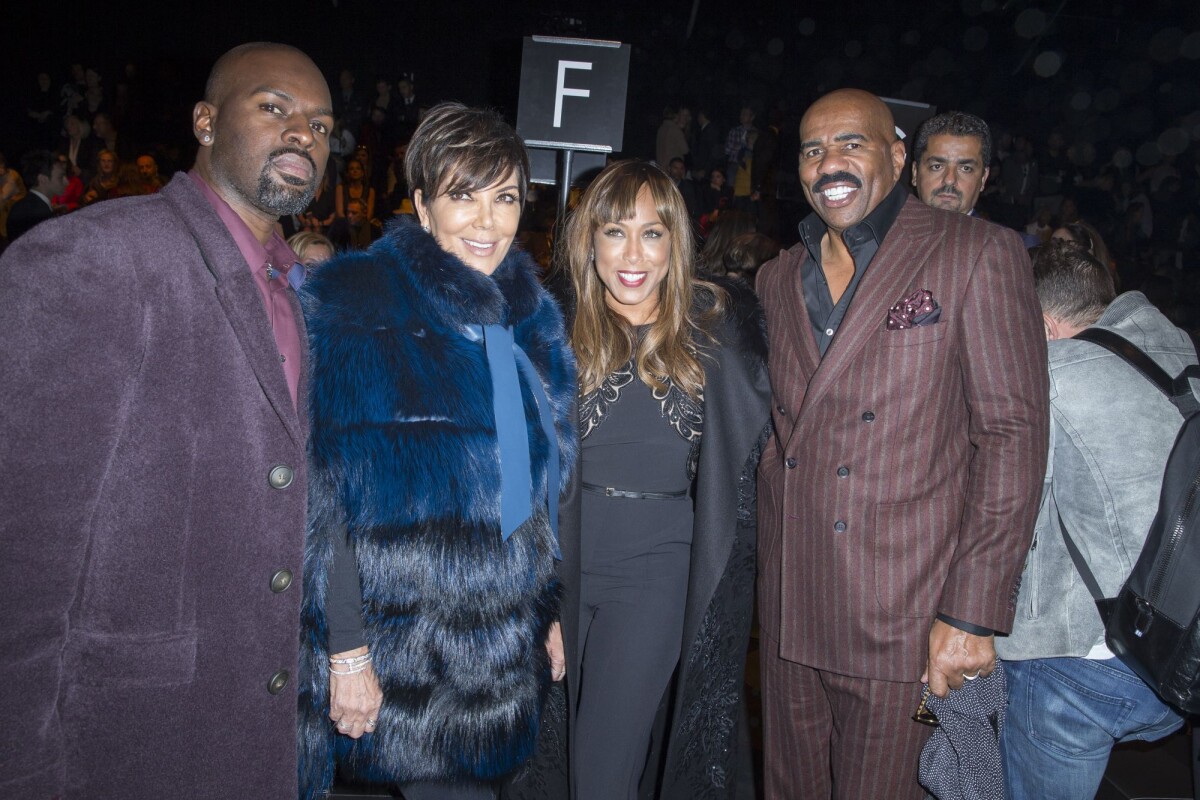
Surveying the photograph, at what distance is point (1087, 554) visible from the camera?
2.12m

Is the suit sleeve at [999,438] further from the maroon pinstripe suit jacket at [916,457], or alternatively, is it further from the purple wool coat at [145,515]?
the purple wool coat at [145,515]

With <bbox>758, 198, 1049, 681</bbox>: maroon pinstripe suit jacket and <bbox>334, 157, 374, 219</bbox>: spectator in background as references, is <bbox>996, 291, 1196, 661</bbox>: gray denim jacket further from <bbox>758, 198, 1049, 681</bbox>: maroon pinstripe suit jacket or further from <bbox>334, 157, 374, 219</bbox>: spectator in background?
<bbox>334, 157, 374, 219</bbox>: spectator in background

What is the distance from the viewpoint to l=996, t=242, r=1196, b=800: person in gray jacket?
205 centimetres

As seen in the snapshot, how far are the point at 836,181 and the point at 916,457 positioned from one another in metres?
0.86

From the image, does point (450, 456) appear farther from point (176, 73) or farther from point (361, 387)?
point (176, 73)

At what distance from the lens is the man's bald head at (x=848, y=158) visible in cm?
231

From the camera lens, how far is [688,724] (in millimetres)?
2451

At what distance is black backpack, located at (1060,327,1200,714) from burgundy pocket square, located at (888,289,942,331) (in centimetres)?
56

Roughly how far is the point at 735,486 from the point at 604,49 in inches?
77.7

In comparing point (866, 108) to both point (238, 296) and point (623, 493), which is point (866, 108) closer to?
point (623, 493)

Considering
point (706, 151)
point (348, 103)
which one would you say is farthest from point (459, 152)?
point (348, 103)

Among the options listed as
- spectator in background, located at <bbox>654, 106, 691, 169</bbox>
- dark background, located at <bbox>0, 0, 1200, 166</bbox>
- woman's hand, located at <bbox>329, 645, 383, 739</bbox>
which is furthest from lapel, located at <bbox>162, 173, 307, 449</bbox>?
dark background, located at <bbox>0, 0, 1200, 166</bbox>

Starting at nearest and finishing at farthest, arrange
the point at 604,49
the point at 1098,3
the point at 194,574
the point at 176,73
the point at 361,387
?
the point at 194,574
the point at 361,387
the point at 604,49
the point at 176,73
the point at 1098,3

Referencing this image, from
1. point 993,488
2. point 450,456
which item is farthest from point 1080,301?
point 450,456
